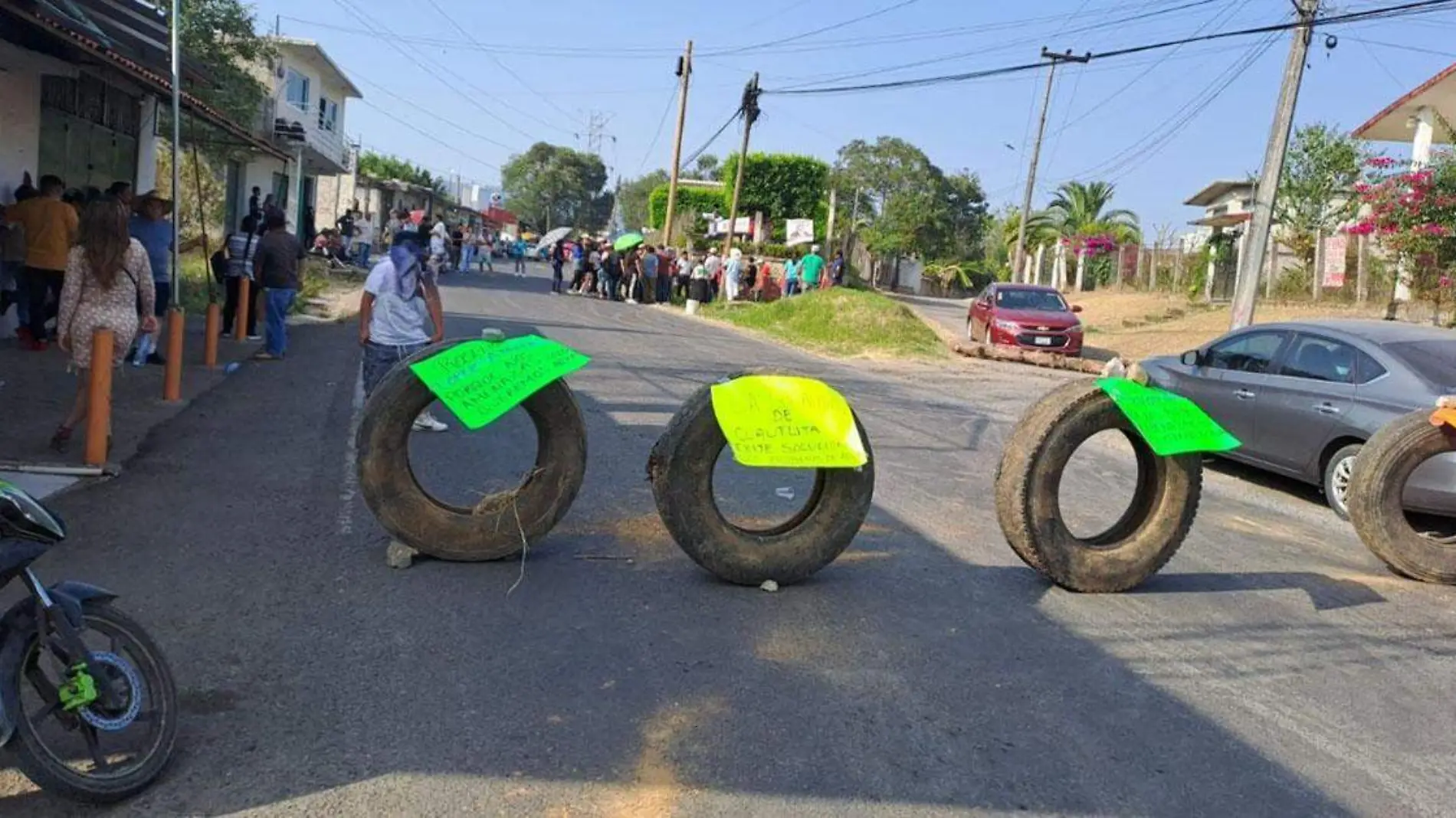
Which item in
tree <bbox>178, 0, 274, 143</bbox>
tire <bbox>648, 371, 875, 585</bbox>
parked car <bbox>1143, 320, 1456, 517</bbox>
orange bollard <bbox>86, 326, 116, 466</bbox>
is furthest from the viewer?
tree <bbox>178, 0, 274, 143</bbox>

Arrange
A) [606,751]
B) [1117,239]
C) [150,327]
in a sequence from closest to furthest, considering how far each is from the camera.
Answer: [606,751] < [150,327] < [1117,239]

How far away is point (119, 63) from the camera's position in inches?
454

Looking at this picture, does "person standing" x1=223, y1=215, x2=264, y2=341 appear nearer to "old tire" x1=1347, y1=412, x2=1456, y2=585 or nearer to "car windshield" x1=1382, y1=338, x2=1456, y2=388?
"old tire" x1=1347, y1=412, x2=1456, y2=585

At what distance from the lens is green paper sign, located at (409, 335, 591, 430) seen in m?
5.54

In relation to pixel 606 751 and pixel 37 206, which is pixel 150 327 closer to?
pixel 37 206

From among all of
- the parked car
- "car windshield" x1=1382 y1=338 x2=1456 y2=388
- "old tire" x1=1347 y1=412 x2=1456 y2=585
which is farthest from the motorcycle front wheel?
"car windshield" x1=1382 y1=338 x2=1456 y2=388

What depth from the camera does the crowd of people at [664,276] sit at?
34188mm

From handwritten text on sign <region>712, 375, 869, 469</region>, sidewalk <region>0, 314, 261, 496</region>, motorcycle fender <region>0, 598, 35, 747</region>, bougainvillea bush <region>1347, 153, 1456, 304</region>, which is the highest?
bougainvillea bush <region>1347, 153, 1456, 304</region>

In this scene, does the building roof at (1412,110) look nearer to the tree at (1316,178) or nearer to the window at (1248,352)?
the tree at (1316,178)

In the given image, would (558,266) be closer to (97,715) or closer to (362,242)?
A: (362,242)

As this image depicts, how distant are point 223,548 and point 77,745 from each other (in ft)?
8.05

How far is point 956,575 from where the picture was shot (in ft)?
20.6

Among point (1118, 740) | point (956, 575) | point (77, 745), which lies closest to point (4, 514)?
point (77, 745)

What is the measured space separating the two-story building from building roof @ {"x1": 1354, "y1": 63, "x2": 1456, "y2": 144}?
27545 millimetres
